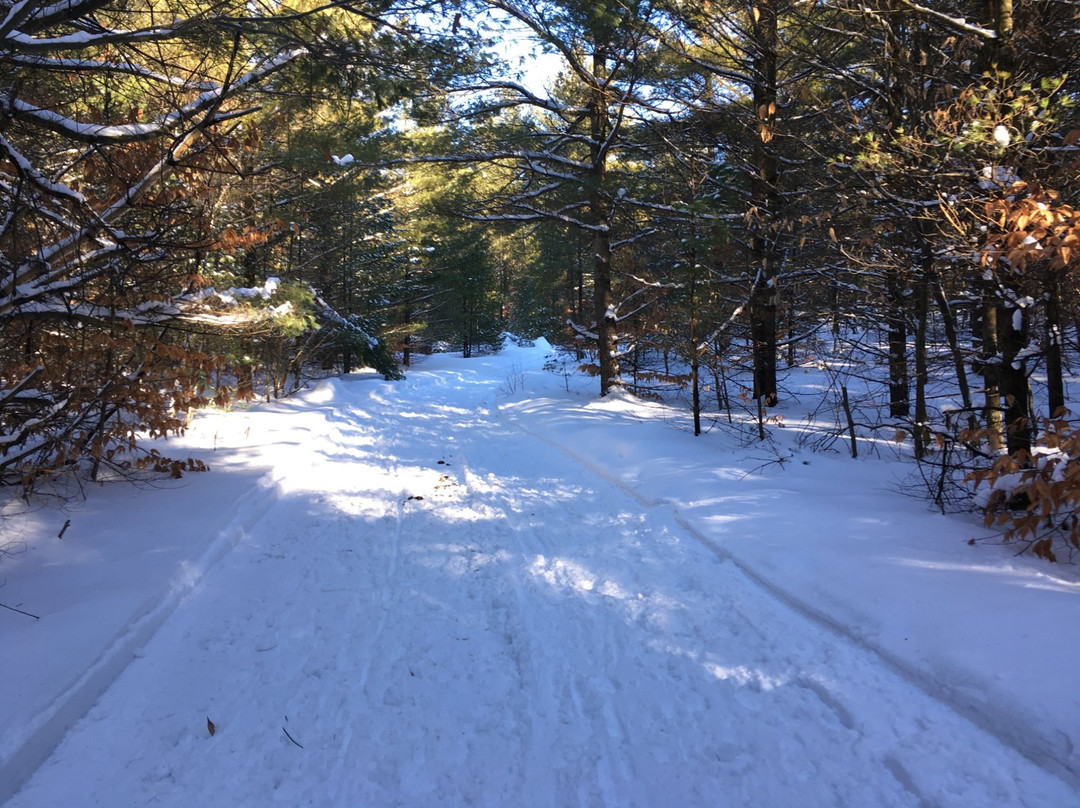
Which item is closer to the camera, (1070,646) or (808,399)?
(1070,646)

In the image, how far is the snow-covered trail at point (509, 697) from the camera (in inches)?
92.4

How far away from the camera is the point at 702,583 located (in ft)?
13.5

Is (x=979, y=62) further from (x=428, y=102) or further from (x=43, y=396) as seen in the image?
(x=43, y=396)

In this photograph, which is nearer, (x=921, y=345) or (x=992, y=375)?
(x=992, y=375)

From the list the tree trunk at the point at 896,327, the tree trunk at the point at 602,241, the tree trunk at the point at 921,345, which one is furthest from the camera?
the tree trunk at the point at 602,241

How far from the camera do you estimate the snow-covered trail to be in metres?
2.35

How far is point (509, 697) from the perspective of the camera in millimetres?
2932

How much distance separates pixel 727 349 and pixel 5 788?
30.4 ft

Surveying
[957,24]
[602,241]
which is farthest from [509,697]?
[602,241]

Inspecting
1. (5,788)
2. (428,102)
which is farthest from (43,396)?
(428,102)

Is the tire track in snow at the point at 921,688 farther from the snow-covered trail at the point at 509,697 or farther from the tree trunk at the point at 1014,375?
the tree trunk at the point at 1014,375

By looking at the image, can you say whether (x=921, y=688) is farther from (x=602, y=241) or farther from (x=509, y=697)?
(x=602, y=241)

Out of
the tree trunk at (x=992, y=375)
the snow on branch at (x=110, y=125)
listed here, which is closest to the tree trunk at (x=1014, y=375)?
the tree trunk at (x=992, y=375)

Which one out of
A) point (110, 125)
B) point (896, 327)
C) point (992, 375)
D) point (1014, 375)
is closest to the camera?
point (110, 125)
